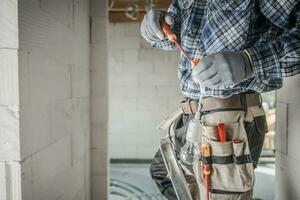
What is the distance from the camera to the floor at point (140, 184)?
287 centimetres

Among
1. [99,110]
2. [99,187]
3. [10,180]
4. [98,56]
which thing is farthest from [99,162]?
[10,180]

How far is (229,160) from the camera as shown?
102 centimetres

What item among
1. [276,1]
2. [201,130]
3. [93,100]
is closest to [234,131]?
[201,130]

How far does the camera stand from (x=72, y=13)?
1.58m

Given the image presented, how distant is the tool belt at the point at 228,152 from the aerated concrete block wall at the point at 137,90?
296cm

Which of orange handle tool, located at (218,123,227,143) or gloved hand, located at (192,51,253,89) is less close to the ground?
gloved hand, located at (192,51,253,89)

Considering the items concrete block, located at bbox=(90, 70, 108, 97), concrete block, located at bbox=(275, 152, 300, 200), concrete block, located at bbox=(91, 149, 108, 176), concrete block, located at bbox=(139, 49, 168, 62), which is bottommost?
concrete block, located at bbox=(91, 149, 108, 176)

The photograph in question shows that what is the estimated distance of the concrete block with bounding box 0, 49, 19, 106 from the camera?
90 centimetres

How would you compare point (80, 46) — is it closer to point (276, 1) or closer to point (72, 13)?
point (72, 13)

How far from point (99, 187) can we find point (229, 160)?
1.34 meters

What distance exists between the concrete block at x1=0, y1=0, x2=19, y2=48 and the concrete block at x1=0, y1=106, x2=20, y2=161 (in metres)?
0.20

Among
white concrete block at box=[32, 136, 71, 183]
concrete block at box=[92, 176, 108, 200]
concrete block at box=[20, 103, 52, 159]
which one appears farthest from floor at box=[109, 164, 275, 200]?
concrete block at box=[20, 103, 52, 159]

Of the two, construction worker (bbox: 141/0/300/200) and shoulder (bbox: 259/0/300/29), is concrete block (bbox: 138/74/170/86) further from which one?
shoulder (bbox: 259/0/300/29)

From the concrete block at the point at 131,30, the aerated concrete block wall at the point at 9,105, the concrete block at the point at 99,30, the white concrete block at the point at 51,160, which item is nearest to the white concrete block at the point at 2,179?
the aerated concrete block wall at the point at 9,105
